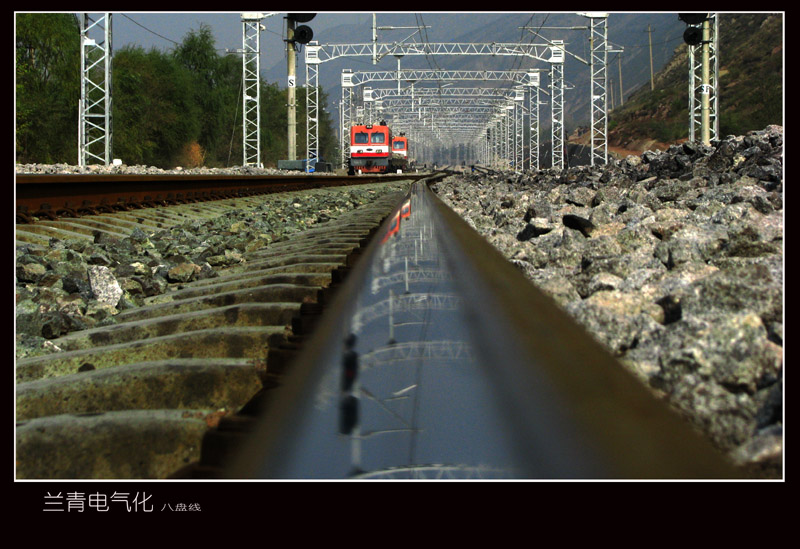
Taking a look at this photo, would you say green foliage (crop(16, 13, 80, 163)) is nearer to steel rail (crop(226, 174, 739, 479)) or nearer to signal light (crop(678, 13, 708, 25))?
signal light (crop(678, 13, 708, 25))

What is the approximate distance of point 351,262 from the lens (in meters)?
3.38

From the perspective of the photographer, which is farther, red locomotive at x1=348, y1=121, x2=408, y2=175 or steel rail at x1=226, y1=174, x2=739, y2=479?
red locomotive at x1=348, y1=121, x2=408, y2=175

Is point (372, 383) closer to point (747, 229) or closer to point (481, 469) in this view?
point (481, 469)

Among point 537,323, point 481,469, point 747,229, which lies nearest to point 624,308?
point 537,323

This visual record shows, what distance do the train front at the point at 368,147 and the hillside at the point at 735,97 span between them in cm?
2246

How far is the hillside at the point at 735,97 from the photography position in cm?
4619

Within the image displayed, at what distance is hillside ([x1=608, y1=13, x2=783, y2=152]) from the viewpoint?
4619cm

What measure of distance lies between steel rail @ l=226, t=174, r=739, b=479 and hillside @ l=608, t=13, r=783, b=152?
46351mm

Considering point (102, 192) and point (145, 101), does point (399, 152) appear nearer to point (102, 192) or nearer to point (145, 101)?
point (145, 101)

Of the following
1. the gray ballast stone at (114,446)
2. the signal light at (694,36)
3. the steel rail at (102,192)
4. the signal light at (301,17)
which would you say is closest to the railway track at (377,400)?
the gray ballast stone at (114,446)

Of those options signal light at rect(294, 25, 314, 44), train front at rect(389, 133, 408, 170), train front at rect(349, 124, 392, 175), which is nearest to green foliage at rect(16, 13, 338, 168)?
train front at rect(349, 124, 392, 175)

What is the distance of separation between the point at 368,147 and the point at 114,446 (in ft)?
127

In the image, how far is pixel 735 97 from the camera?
53.0 m

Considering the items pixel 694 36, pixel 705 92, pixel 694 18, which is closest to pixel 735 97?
pixel 694 18
